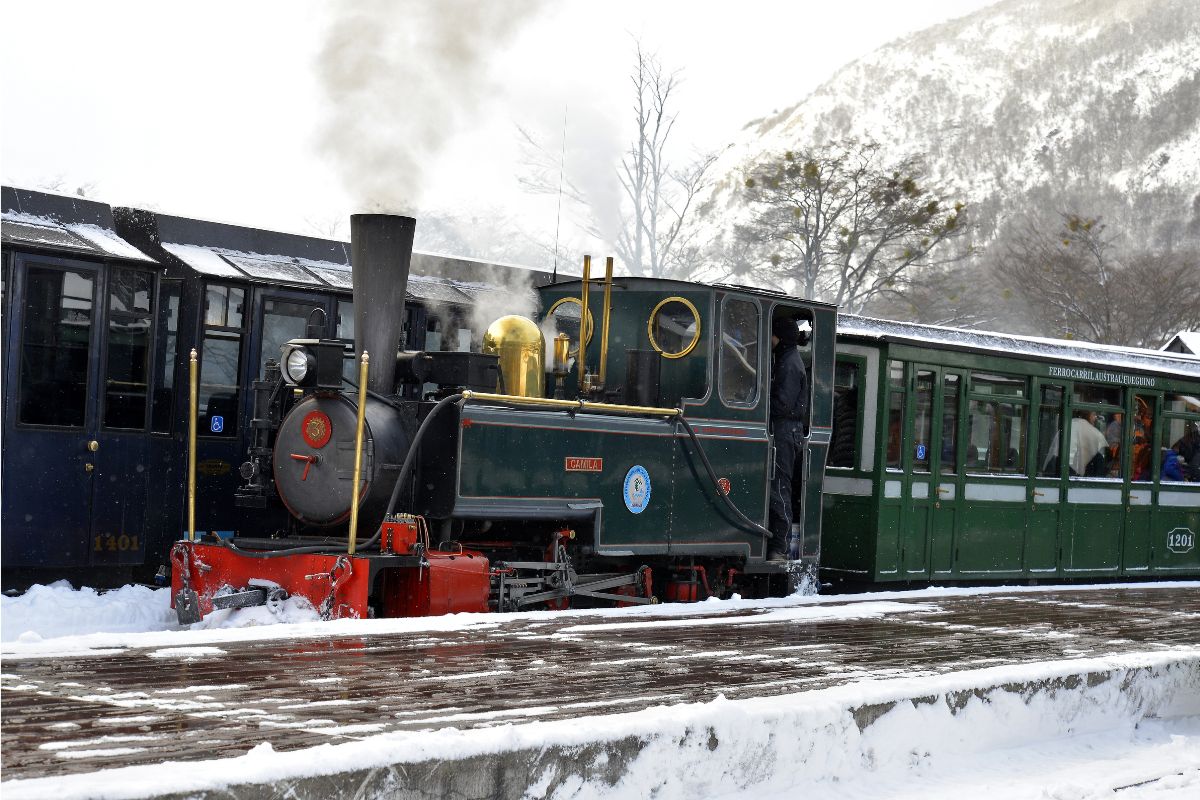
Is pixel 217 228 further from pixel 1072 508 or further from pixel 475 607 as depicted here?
pixel 1072 508

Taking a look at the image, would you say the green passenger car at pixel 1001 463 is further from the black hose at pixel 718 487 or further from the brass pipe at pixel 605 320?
the brass pipe at pixel 605 320

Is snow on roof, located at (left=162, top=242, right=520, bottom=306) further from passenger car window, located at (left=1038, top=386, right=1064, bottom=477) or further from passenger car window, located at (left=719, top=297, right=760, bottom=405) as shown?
passenger car window, located at (left=1038, top=386, right=1064, bottom=477)

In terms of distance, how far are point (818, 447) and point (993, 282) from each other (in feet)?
151

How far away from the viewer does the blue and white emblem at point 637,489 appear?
9.70m

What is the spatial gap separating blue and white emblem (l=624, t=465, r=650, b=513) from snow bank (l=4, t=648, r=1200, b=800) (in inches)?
144

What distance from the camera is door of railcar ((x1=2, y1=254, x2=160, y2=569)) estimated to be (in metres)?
9.99

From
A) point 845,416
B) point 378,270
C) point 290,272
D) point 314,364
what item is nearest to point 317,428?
point 314,364

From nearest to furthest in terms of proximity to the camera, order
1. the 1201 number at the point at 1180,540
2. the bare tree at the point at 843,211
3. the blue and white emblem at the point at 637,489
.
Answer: the blue and white emblem at the point at 637,489, the 1201 number at the point at 1180,540, the bare tree at the point at 843,211

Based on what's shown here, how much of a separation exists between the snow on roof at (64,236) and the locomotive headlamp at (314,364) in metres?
2.62

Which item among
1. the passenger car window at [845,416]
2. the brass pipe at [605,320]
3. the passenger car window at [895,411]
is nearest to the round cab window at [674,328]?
the brass pipe at [605,320]

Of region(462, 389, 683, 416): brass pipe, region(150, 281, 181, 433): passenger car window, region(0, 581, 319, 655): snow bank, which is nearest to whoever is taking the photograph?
region(0, 581, 319, 655): snow bank

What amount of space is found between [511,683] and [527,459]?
12.2ft

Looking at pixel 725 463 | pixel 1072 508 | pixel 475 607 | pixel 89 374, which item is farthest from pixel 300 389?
pixel 1072 508

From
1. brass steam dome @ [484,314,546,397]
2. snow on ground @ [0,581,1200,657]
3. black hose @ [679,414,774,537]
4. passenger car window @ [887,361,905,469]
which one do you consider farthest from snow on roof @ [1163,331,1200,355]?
brass steam dome @ [484,314,546,397]
